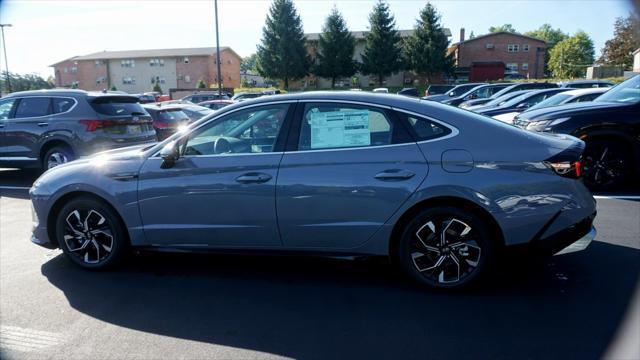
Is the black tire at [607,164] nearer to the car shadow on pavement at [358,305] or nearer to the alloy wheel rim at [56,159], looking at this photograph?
the car shadow on pavement at [358,305]

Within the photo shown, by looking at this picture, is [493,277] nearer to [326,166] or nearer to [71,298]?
[326,166]

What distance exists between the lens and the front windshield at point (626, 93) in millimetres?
7564

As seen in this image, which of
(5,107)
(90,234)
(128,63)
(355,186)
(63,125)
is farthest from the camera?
(128,63)

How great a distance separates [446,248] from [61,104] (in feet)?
27.5

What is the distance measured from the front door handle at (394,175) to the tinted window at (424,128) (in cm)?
31

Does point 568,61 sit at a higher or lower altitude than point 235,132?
higher

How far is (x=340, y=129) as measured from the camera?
4.06 metres

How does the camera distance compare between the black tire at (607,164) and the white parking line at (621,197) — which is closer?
the white parking line at (621,197)

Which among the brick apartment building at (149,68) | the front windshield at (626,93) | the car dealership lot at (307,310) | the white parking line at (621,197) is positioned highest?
the brick apartment building at (149,68)

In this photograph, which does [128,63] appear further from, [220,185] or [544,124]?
[220,185]

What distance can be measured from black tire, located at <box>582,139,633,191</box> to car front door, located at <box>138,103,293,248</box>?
18.0 ft

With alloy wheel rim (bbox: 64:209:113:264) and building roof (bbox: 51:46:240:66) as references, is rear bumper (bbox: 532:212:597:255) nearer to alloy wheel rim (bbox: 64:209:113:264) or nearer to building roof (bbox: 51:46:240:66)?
alloy wheel rim (bbox: 64:209:113:264)

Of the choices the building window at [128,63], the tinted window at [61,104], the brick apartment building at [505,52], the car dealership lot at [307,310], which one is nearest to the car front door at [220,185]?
the car dealership lot at [307,310]

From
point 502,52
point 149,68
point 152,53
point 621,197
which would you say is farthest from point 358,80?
point 621,197
